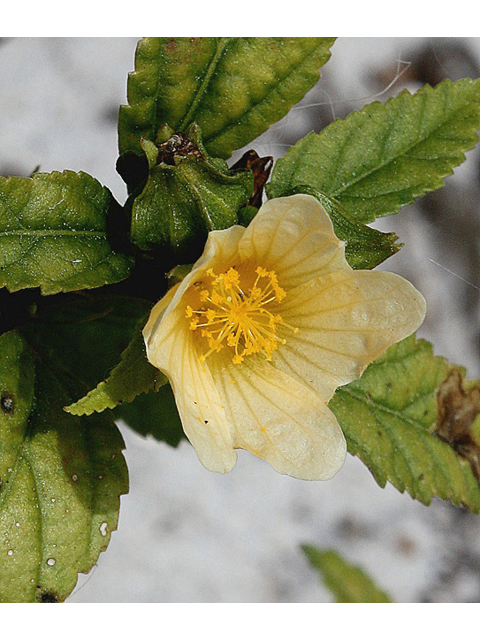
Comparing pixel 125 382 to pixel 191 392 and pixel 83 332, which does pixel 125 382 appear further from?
pixel 83 332

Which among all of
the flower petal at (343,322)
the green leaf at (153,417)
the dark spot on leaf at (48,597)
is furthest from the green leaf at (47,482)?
the flower petal at (343,322)

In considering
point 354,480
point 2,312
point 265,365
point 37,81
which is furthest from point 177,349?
point 354,480

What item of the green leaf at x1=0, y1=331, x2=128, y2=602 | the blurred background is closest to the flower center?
the green leaf at x1=0, y1=331, x2=128, y2=602

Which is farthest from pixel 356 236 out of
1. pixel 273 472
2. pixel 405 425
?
pixel 273 472

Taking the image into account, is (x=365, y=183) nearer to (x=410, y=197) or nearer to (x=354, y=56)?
(x=410, y=197)

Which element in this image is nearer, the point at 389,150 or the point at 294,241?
the point at 294,241
